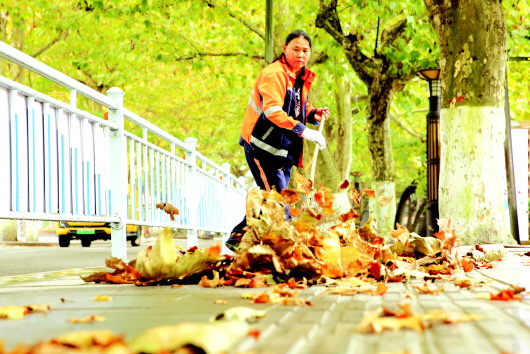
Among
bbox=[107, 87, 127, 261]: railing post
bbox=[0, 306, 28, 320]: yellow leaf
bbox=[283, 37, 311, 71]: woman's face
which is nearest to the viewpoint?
bbox=[0, 306, 28, 320]: yellow leaf

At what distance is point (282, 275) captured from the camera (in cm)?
435

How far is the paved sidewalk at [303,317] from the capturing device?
222cm

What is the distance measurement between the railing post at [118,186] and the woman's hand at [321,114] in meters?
1.75

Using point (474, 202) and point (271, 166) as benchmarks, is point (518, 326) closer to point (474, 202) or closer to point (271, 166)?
point (271, 166)

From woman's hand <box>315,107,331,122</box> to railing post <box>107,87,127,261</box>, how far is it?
1754 millimetres

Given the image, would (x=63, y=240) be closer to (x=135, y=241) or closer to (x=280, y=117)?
(x=135, y=241)

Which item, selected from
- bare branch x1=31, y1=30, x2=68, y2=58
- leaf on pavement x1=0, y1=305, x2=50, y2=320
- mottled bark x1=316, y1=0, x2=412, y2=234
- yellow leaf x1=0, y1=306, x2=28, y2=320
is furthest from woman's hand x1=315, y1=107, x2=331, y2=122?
bare branch x1=31, y1=30, x2=68, y2=58

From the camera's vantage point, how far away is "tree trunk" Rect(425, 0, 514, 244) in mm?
9844

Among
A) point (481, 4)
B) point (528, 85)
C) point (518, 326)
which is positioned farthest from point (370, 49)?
point (518, 326)

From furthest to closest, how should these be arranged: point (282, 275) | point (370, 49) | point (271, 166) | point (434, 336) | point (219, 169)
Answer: point (370, 49)
point (219, 169)
point (271, 166)
point (282, 275)
point (434, 336)

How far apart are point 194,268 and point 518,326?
2.30 meters

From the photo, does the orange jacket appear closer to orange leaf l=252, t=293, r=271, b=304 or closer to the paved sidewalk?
the paved sidewalk

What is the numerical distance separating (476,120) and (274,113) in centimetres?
440

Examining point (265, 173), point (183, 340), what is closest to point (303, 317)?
point (183, 340)
